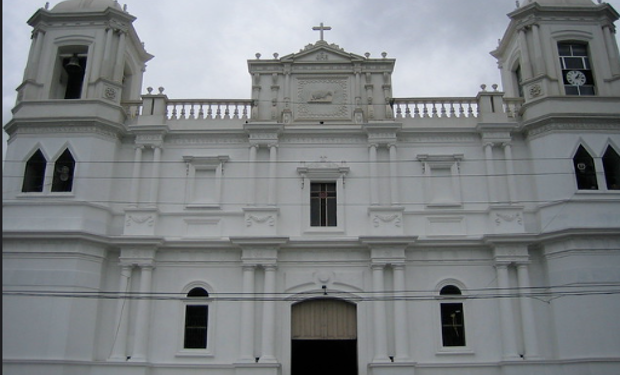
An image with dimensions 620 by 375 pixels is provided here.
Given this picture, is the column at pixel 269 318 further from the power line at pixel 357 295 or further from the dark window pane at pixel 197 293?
the dark window pane at pixel 197 293

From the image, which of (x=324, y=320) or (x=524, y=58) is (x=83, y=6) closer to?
(x=324, y=320)

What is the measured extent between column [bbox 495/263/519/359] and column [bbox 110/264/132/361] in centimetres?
1204

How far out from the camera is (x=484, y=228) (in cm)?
1919

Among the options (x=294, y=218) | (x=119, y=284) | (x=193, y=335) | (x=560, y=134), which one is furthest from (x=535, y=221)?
(x=119, y=284)

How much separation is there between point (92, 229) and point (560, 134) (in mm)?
16395

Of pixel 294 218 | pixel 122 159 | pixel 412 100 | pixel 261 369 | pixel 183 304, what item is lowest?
pixel 261 369

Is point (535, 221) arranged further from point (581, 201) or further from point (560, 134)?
point (560, 134)

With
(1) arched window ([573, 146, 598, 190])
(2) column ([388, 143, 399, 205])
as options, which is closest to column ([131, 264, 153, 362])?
(2) column ([388, 143, 399, 205])

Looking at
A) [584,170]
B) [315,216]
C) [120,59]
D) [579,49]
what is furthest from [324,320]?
[579,49]

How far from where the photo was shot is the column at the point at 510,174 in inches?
764

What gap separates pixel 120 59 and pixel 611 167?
1842 cm

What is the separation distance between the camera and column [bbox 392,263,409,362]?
1755 centimetres

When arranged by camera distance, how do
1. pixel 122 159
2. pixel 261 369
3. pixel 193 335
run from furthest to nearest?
pixel 122 159 → pixel 193 335 → pixel 261 369

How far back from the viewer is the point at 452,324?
1838 cm
